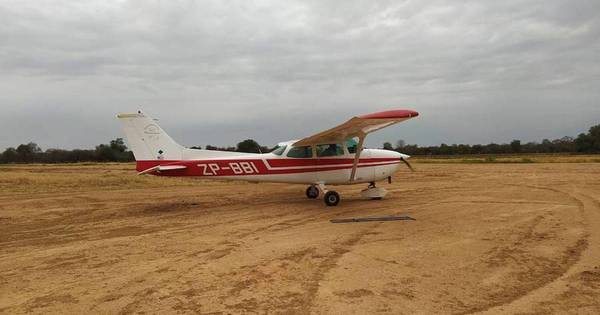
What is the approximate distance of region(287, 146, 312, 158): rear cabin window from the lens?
43.4 feet

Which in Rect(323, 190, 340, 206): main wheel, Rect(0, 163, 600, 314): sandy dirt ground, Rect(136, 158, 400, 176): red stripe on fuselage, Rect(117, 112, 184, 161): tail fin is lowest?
Rect(0, 163, 600, 314): sandy dirt ground

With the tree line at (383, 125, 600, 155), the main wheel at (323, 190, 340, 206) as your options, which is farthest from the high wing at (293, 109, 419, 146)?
the tree line at (383, 125, 600, 155)

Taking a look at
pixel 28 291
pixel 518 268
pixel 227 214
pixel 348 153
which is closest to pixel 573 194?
pixel 348 153

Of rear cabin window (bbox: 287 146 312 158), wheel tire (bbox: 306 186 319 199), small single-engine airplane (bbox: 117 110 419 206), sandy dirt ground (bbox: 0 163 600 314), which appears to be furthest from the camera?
wheel tire (bbox: 306 186 319 199)

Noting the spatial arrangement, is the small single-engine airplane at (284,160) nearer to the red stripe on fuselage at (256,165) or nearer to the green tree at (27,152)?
the red stripe on fuselage at (256,165)

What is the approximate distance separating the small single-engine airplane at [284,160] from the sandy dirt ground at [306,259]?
1127mm

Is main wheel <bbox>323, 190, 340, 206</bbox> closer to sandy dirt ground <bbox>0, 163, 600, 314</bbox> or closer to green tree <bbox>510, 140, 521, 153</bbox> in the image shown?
sandy dirt ground <bbox>0, 163, 600, 314</bbox>

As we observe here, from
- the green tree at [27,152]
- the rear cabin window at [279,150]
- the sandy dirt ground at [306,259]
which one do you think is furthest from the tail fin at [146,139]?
the green tree at [27,152]

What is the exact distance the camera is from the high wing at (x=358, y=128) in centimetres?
991

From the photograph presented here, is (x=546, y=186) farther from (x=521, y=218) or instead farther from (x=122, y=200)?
(x=122, y=200)

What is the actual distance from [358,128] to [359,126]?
0.35 m

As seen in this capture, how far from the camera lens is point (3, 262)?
6504 millimetres

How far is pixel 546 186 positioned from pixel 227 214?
42.1 feet

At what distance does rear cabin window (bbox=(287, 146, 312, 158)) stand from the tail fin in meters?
3.39
